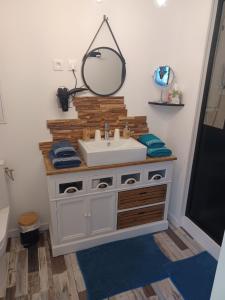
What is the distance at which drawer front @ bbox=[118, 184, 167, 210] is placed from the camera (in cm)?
211

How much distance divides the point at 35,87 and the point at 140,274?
184 cm

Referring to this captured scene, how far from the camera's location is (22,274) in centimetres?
184

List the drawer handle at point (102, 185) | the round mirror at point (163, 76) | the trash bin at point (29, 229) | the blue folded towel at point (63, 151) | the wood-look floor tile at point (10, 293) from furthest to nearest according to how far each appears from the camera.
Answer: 1. the round mirror at point (163, 76)
2. the trash bin at point (29, 229)
3. the drawer handle at point (102, 185)
4. the blue folded towel at point (63, 151)
5. the wood-look floor tile at point (10, 293)

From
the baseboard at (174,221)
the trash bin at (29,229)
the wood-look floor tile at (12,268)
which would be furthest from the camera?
the baseboard at (174,221)

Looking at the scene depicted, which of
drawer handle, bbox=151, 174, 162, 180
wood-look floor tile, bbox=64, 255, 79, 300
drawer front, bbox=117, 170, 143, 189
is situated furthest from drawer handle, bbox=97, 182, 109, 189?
wood-look floor tile, bbox=64, 255, 79, 300

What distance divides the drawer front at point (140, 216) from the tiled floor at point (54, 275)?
0.22 meters

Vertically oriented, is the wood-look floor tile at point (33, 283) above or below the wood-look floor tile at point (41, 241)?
below

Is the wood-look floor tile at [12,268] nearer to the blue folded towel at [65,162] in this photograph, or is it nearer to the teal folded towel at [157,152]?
the blue folded towel at [65,162]

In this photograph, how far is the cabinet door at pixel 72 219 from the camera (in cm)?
193

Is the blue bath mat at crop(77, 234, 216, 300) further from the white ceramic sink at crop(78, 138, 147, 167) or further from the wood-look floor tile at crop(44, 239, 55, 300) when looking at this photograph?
the white ceramic sink at crop(78, 138, 147, 167)

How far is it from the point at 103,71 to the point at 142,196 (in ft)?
4.20

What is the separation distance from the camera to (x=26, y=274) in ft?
6.04

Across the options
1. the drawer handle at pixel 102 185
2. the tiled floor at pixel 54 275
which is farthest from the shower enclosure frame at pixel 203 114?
the drawer handle at pixel 102 185

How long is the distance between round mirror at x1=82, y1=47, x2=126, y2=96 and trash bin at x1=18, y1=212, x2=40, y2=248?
137cm
